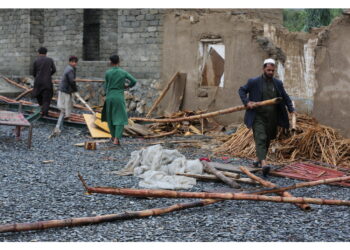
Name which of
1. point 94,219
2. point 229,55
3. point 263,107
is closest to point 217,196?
point 94,219

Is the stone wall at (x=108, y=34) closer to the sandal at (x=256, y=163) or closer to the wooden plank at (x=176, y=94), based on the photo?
the wooden plank at (x=176, y=94)

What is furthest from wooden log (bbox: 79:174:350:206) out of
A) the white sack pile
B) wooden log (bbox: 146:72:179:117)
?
wooden log (bbox: 146:72:179:117)

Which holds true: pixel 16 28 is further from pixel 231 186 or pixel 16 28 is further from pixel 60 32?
pixel 231 186

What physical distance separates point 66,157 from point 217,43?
527cm

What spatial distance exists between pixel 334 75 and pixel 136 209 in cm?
493

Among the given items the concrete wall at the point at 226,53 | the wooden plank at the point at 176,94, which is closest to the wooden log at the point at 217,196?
the concrete wall at the point at 226,53

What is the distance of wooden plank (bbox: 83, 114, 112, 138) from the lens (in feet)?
33.7

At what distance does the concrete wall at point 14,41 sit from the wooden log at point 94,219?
43.7 ft

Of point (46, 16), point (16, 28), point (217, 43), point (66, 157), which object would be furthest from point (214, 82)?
point (16, 28)

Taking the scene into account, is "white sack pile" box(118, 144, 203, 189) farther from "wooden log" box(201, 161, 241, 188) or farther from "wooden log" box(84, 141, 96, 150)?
"wooden log" box(84, 141, 96, 150)

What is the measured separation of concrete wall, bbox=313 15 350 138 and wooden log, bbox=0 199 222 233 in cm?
423

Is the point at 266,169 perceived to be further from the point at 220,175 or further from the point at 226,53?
the point at 226,53

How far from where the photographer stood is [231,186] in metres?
5.90

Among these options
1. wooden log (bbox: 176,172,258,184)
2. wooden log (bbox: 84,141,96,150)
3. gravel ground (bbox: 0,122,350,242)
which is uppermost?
wooden log (bbox: 84,141,96,150)
